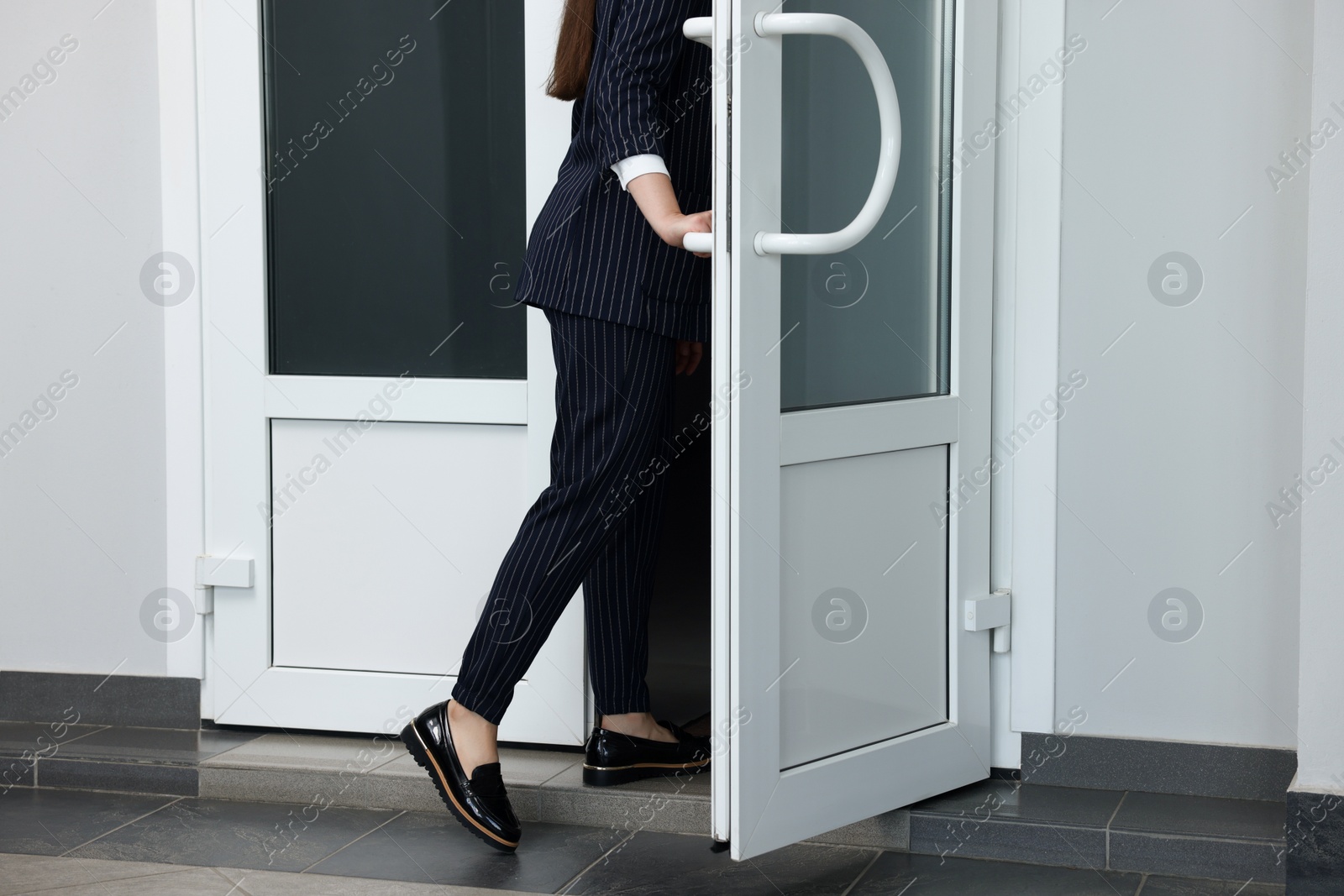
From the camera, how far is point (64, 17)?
229 cm

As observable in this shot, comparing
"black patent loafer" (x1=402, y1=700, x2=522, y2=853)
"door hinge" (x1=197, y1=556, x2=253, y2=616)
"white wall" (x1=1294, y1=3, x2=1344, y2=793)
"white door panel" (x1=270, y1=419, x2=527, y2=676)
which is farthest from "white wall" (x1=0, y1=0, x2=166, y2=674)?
"white wall" (x1=1294, y1=3, x2=1344, y2=793)

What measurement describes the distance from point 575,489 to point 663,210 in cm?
41

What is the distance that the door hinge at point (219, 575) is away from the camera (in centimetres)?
227

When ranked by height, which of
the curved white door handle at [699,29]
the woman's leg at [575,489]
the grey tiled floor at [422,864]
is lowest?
the grey tiled floor at [422,864]

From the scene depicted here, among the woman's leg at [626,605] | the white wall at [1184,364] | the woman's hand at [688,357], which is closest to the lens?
the white wall at [1184,364]

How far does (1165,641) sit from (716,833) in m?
0.81

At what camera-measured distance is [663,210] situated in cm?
165

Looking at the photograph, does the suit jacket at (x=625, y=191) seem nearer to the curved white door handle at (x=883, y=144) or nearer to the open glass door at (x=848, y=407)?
the open glass door at (x=848, y=407)

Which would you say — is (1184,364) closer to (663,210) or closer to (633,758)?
(663,210)

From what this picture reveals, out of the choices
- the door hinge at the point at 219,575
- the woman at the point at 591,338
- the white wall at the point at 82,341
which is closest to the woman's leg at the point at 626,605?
the woman at the point at 591,338

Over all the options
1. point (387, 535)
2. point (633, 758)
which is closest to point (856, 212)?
point (633, 758)

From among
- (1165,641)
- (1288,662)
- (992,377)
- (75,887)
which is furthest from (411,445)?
(1288,662)

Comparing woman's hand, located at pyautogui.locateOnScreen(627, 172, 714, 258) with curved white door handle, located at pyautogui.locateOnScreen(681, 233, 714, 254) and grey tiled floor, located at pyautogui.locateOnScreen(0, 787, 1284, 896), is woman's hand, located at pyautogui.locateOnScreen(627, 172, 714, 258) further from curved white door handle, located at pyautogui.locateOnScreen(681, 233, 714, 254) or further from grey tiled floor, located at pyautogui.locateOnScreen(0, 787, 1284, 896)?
grey tiled floor, located at pyautogui.locateOnScreen(0, 787, 1284, 896)

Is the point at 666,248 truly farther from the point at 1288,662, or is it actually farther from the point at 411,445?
the point at 1288,662
